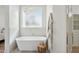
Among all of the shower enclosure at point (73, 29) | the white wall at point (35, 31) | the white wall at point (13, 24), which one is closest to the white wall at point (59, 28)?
the shower enclosure at point (73, 29)

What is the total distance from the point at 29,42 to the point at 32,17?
0.45 m

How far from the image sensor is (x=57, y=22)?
192 cm

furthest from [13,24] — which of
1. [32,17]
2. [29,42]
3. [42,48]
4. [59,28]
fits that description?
[59,28]

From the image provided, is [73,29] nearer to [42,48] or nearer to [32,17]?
[42,48]

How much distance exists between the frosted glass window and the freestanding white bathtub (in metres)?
0.22

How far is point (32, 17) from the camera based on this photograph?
1.95 meters

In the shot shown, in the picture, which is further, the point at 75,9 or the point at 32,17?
the point at 32,17

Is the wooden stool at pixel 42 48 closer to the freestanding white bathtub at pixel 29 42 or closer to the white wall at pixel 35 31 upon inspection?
the freestanding white bathtub at pixel 29 42

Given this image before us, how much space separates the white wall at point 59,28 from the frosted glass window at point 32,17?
26 cm

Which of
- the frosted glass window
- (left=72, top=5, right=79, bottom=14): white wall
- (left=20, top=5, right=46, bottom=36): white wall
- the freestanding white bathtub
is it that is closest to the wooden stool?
the freestanding white bathtub

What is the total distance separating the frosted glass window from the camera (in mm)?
1933

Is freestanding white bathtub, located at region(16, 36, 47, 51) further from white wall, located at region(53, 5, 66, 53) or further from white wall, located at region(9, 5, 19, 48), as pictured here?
white wall, located at region(53, 5, 66, 53)

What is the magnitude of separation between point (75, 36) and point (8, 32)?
106cm
